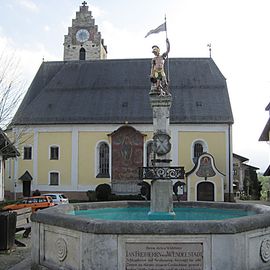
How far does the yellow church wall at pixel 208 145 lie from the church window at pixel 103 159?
6.50 meters

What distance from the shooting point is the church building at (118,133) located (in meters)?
36.7

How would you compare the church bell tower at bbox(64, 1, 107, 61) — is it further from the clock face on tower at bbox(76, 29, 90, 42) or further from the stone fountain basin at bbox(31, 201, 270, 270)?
the stone fountain basin at bbox(31, 201, 270, 270)

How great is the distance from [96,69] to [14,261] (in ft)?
112

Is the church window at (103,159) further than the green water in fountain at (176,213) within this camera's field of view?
Yes

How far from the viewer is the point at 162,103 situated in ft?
36.3

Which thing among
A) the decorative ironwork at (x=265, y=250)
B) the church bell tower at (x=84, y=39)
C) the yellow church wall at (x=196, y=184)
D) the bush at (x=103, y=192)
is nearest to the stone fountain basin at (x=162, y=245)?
the decorative ironwork at (x=265, y=250)

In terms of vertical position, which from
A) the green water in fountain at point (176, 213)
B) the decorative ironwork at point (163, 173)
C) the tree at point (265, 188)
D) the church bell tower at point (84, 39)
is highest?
the church bell tower at point (84, 39)

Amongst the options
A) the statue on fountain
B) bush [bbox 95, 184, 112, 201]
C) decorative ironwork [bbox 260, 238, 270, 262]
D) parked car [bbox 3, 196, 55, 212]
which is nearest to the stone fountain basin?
decorative ironwork [bbox 260, 238, 270, 262]

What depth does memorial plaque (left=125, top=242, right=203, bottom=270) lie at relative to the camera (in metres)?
6.94

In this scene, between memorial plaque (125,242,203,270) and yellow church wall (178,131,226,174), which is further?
yellow church wall (178,131,226,174)

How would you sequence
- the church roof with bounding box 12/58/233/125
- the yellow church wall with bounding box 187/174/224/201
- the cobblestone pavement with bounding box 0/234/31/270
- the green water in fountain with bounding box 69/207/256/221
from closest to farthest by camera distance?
the cobblestone pavement with bounding box 0/234/31/270 < the green water in fountain with bounding box 69/207/256/221 < the yellow church wall with bounding box 187/174/224/201 < the church roof with bounding box 12/58/233/125

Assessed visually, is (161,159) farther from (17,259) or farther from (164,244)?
(17,259)

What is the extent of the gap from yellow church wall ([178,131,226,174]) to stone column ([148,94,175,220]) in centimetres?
2608

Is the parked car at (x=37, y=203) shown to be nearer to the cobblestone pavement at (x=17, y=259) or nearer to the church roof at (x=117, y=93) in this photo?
the church roof at (x=117, y=93)
